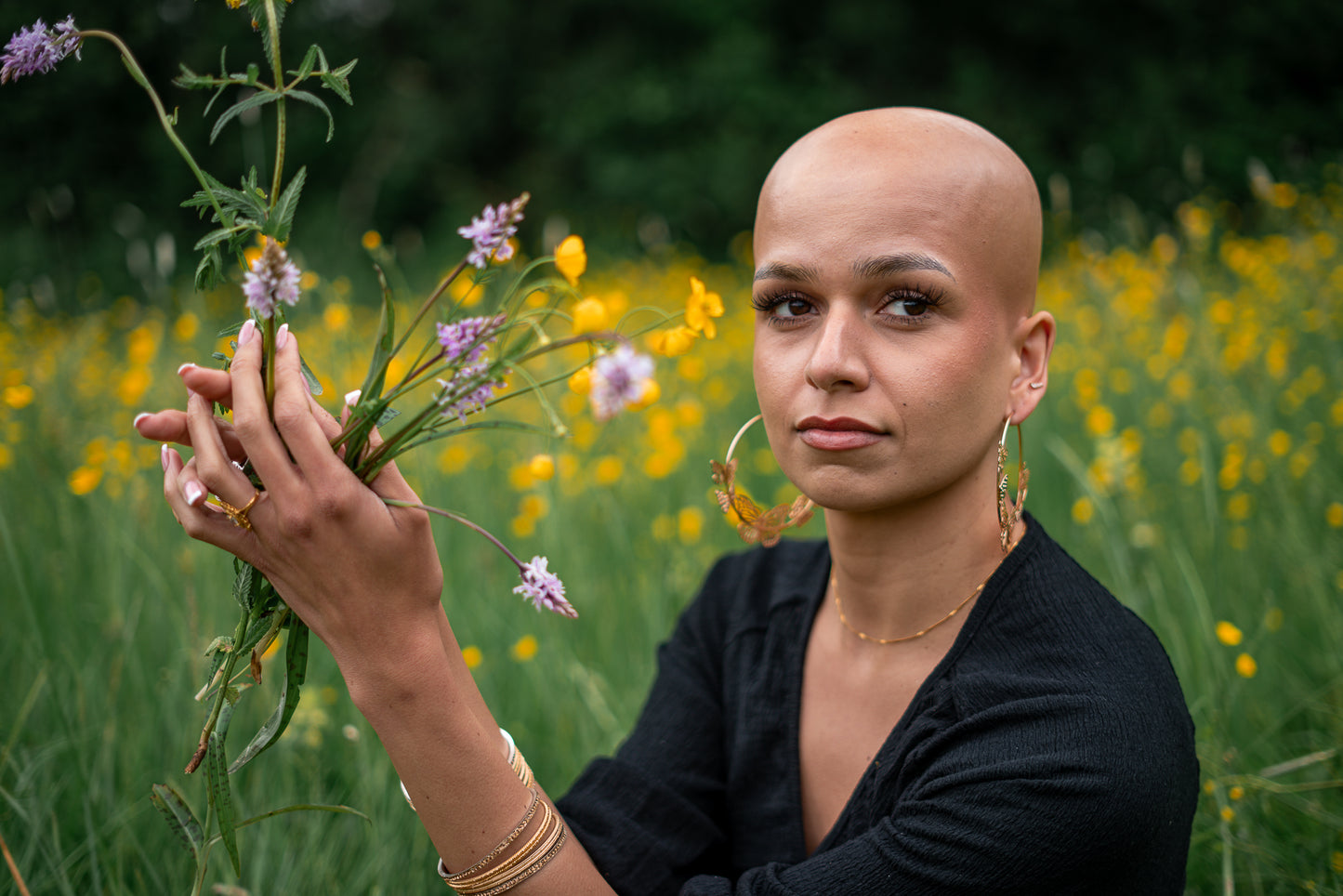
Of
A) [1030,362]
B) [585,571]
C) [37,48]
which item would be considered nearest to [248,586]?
[37,48]

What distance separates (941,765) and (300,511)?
79 centimetres

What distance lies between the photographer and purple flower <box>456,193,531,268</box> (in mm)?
806

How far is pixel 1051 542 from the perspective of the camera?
1351 mm

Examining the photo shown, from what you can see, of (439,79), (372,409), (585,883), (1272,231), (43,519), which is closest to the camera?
(372,409)

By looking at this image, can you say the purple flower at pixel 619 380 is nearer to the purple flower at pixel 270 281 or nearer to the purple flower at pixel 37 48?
the purple flower at pixel 270 281

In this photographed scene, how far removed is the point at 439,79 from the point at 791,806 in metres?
11.4

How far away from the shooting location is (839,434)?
3.92 ft

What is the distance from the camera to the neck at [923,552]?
4.25 feet

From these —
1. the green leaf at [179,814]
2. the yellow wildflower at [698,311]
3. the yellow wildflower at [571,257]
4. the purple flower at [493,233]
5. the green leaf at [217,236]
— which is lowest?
the green leaf at [179,814]

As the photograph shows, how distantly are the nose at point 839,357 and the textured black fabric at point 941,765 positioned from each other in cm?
37

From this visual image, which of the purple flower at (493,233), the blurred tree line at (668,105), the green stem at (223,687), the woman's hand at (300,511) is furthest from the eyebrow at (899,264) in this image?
the blurred tree line at (668,105)

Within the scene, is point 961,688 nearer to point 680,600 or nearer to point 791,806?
point 791,806

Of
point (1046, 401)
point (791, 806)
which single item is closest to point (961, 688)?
point (791, 806)

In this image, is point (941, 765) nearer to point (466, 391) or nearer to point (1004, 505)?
point (1004, 505)
